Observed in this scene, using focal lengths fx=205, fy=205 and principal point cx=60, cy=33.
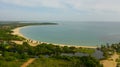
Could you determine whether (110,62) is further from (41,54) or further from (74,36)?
(74,36)

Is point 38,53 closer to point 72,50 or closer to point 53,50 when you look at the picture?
point 53,50

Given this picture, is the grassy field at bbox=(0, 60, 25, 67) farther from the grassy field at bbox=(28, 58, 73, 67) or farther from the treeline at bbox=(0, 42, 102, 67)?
the grassy field at bbox=(28, 58, 73, 67)

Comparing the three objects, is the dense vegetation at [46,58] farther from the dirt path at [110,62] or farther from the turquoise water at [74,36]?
the turquoise water at [74,36]

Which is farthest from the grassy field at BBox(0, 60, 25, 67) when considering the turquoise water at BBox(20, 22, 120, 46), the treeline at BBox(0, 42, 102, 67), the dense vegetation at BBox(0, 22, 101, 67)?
the turquoise water at BBox(20, 22, 120, 46)

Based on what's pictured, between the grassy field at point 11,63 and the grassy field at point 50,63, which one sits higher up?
the grassy field at point 11,63

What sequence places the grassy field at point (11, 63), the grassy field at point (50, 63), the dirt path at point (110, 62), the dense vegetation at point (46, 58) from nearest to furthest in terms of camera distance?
the grassy field at point (11, 63) → the dense vegetation at point (46, 58) → the grassy field at point (50, 63) → the dirt path at point (110, 62)

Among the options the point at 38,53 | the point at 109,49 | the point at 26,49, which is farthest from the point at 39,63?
the point at 109,49

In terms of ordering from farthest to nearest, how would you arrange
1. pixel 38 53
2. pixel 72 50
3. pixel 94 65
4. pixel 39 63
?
pixel 72 50 < pixel 38 53 < pixel 39 63 < pixel 94 65

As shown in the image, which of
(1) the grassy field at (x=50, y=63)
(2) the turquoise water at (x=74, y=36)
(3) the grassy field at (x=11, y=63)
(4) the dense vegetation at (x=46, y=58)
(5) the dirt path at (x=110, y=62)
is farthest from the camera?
(2) the turquoise water at (x=74, y=36)

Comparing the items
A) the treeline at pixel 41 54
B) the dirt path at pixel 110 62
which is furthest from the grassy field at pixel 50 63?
the dirt path at pixel 110 62

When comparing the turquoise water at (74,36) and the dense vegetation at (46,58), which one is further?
the turquoise water at (74,36)

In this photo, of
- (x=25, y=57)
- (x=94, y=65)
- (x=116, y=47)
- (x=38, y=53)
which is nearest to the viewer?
(x=94, y=65)
